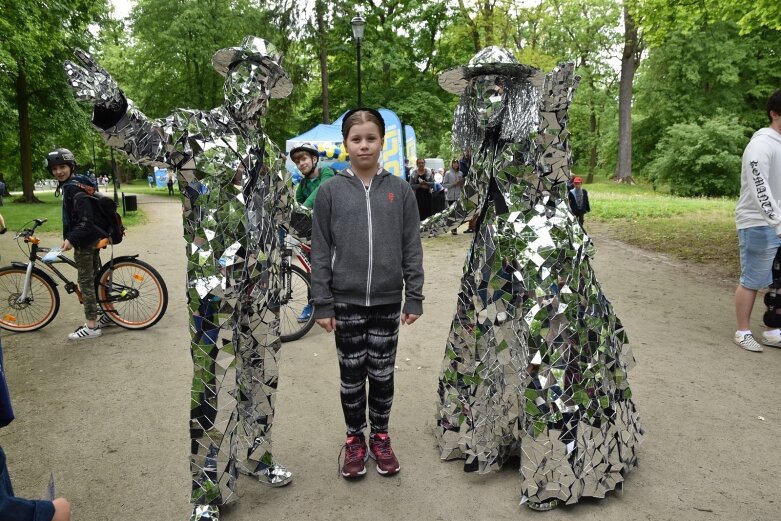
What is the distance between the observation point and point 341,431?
10.9 ft

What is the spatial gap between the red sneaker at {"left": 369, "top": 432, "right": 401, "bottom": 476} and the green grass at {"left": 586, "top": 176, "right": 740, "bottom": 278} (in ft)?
20.9

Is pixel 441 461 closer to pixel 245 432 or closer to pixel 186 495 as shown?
pixel 245 432

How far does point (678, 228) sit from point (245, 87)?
11012 mm

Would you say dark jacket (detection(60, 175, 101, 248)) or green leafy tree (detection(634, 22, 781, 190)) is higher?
green leafy tree (detection(634, 22, 781, 190))

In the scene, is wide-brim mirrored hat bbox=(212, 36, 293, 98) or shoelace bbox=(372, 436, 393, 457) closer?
wide-brim mirrored hat bbox=(212, 36, 293, 98)

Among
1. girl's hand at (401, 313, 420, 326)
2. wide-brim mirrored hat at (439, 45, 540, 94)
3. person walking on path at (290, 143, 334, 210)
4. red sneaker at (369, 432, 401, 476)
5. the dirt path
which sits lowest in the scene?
the dirt path

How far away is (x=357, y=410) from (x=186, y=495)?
924 mm

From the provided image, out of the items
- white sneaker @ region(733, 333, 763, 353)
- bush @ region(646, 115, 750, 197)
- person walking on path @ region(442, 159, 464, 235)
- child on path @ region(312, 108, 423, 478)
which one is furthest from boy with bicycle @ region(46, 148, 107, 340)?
bush @ region(646, 115, 750, 197)

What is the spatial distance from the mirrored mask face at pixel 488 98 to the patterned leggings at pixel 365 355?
0.96 m

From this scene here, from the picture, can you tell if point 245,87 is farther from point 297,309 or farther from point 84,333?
point 84,333

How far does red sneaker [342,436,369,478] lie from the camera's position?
2773 mm

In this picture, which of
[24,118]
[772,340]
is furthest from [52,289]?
[24,118]

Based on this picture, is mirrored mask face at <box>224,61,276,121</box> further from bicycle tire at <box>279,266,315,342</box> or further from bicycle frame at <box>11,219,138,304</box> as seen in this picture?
bicycle frame at <box>11,219,138,304</box>

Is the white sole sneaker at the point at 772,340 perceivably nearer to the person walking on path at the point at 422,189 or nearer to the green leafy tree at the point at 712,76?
the person walking on path at the point at 422,189
